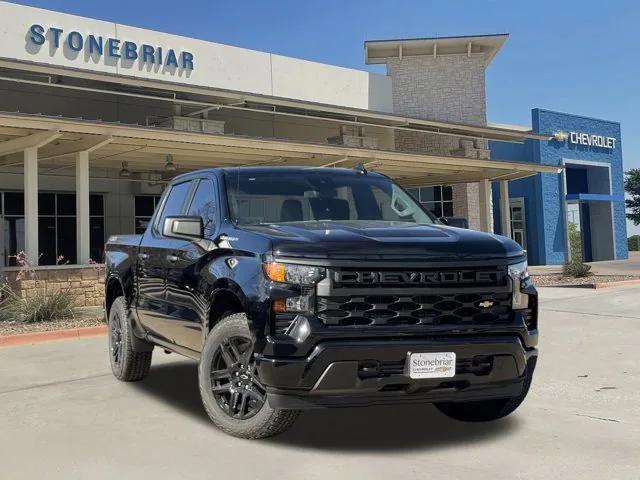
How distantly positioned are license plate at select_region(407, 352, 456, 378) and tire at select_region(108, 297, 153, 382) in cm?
355

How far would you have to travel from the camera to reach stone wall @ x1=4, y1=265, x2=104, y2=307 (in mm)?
14992

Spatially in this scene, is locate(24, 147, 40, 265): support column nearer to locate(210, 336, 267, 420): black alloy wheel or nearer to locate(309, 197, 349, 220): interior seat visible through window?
locate(309, 197, 349, 220): interior seat visible through window

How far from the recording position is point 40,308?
39.7ft

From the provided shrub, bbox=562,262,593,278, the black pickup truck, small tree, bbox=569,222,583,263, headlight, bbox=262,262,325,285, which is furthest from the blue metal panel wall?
headlight, bbox=262,262,325,285

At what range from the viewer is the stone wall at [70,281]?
590 inches

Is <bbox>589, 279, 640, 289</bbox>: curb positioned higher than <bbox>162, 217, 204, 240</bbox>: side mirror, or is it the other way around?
<bbox>162, 217, 204, 240</bbox>: side mirror

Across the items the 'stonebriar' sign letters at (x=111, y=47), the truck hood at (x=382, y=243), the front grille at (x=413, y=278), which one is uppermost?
the 'stonebriar' sign letters at (x=111, y=47)

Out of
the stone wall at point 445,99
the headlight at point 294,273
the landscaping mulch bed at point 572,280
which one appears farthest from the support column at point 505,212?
the headlight at point 294,273

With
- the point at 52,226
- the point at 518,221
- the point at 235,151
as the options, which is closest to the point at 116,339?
the point at 235,151

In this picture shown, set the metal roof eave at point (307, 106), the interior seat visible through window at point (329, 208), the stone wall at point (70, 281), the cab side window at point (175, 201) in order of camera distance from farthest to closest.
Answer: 1. the metal roof eave at point (307, 106)
2. the stone wall at point (70, 281)
3. the cab side window at point (175, 201)
4. the interior seat visible through window at point (329, 208)

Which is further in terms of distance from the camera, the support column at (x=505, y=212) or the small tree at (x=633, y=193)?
the small tree at (x=633, y=193)

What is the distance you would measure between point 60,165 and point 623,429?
61.1 feet

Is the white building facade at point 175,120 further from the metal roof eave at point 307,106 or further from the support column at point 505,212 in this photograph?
the support column at point 505,212

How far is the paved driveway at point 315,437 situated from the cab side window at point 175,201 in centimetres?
164
